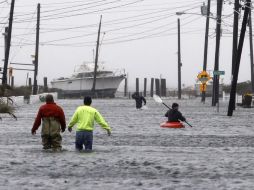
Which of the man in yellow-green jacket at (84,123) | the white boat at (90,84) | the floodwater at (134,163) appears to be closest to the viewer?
the floodwater at (134,163)

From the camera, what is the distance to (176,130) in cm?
2494

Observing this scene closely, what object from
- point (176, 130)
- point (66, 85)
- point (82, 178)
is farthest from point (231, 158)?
point (66, 85)

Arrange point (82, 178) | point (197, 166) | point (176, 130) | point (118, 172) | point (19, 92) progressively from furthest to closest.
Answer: point (19, 92), point (176, 130), point (197, 166), point (118, 172), point (82, 178)

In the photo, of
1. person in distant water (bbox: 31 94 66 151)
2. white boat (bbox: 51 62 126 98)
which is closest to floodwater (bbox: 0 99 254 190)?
person in distant water (bbox: 31 94 66 151)

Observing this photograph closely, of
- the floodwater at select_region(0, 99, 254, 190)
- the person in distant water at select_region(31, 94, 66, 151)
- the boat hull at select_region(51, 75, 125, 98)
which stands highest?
the boat hull at select_region(51, 75, 125, 98)

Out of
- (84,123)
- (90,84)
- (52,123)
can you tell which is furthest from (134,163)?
(90,84)

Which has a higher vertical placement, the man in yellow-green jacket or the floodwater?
the man in yellow-green jacket

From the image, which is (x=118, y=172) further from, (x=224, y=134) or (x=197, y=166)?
(x=224, y=134)

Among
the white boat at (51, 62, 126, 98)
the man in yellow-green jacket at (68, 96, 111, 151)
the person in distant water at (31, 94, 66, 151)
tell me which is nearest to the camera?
the man in yellow-green jacket at (68, 96, 111, 151)

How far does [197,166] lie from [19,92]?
49882 mm

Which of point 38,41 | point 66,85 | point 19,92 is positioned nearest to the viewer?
point 19,92

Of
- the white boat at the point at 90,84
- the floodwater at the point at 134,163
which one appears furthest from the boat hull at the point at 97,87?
the floodwater at the point at 134,163

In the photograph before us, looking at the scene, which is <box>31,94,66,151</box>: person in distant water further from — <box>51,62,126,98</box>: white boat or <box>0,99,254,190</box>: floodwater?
<box>51,62,126,98</box>: white boat

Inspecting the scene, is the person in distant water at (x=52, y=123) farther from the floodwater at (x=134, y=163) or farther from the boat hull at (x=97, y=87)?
the boat hull at (x=97, y=87)
